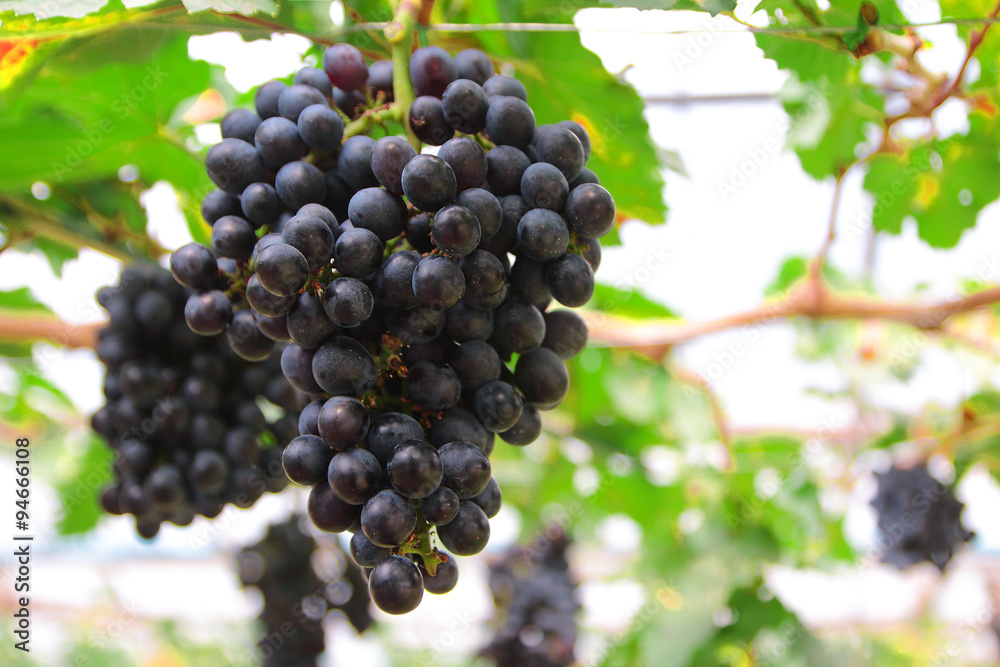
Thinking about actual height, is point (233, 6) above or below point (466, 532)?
above

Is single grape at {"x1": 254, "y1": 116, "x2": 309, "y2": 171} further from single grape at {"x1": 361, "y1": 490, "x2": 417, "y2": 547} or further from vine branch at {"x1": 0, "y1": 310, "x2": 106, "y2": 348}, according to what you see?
vine branch at {"x1": 0, "y1": 310, "x2": 106, "y2": 348}

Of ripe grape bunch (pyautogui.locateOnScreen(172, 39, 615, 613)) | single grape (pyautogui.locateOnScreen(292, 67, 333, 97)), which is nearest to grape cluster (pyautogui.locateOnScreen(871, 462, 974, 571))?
ripe grape bunch (pyautogui.locateOnScreen(172, 39, 615, 613))

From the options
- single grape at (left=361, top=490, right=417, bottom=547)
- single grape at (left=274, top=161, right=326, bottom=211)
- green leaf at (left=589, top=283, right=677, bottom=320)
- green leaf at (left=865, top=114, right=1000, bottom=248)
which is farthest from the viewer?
green leaf at (left=589, top=283, right=677, bottom=320)

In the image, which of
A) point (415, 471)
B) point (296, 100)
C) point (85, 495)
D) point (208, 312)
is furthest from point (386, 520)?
point (85, 495)

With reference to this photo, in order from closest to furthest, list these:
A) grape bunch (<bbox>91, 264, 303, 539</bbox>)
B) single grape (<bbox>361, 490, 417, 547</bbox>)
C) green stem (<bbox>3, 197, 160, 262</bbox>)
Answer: single grape (<bbox>361, 490, 417, 547</bbox>) < grape bunch (<bbox>91, 264, 303, 539</bbox>) < green stem (<bbox>3, 197, 160, 262</bbox>)

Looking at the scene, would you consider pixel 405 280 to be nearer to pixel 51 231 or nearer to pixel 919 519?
pixel 51 231

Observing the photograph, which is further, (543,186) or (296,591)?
(296,591)

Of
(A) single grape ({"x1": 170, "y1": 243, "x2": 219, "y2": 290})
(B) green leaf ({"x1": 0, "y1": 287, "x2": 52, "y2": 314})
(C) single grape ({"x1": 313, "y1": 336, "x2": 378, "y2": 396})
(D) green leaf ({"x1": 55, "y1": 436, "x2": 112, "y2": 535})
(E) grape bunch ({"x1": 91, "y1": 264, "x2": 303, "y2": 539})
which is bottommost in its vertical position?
(D) green leaf ({"x1": 55, "y1": 436, "x2": 112, "y2": 535})

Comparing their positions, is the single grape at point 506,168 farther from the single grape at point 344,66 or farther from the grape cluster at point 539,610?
the grape cluster at point 539,610
